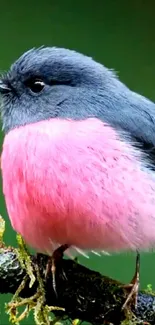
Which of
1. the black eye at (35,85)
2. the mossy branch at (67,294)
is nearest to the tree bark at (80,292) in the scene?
the mossy branch at (67,294)

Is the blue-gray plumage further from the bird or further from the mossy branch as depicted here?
the mossy branch

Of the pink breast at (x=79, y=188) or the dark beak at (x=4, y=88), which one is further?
the dark beak at (x=4, y=88)

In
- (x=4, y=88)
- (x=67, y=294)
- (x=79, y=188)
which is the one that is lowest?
(x=67, y=294)

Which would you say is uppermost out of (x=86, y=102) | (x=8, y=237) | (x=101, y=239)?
(x=86, y=102)

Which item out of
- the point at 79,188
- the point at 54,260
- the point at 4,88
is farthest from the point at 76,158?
the point at 4,88

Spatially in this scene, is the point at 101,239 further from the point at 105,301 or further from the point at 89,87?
the point at 89,87

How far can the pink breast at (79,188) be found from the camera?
77.2 inches

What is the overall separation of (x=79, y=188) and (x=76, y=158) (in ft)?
0.25

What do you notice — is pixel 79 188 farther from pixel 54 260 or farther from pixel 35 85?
pixel 35 85

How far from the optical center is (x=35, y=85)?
223cm

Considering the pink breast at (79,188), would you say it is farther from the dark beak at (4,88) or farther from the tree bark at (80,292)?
the dark beak at (4,88)

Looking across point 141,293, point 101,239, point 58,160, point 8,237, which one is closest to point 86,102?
point 58,160

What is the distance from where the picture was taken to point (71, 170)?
1968 mm

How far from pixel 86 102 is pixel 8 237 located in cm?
78
